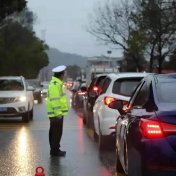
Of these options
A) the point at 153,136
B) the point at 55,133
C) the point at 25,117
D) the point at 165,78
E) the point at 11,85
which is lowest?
the point at 25,117

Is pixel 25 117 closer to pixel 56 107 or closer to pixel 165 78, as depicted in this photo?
pixel 56 107

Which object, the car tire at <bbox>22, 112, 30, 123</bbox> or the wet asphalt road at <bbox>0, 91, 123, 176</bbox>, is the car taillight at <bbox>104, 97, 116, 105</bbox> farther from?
the car tire at <bbox>22, 112, 30, 123</bbox>

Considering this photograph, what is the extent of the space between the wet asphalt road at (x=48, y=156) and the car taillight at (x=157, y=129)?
3.18m

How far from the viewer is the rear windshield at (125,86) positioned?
11.6 metres

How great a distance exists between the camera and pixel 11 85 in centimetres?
2012

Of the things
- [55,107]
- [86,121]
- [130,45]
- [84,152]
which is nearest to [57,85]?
[55,107]

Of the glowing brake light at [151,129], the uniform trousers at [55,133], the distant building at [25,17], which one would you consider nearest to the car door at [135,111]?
the glowing brake light at [151,129]

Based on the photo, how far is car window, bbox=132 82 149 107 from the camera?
21.9ft

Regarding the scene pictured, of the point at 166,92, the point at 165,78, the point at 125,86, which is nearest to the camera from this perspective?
the point at 166,92

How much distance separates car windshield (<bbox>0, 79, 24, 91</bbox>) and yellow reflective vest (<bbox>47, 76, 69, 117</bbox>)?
30.5ft

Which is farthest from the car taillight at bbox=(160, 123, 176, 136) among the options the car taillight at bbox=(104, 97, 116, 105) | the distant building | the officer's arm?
the distant building

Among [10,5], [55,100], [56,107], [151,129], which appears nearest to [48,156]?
[56,107]

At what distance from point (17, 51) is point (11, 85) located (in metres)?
48.5

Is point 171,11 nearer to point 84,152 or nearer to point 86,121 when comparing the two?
point 86,121
